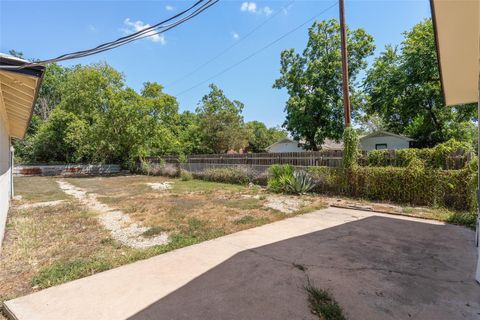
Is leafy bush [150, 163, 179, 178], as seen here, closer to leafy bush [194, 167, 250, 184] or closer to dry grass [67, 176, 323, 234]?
leafy bush [194, 167, 250, 184]

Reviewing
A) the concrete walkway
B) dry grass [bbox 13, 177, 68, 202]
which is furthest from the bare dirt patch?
the concrete walkway

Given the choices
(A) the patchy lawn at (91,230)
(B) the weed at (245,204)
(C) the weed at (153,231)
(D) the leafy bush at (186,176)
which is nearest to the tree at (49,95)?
(D) the leafy bush at (186,176)

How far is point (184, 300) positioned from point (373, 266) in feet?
7.78

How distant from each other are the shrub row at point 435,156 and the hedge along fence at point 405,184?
22 cm

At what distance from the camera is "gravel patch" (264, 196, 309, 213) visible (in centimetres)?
686

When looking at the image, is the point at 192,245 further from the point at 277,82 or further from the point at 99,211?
the point at 277,82

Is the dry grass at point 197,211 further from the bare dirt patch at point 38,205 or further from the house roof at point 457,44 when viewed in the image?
the house roof at point 457,44

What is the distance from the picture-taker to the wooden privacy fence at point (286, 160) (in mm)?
6633

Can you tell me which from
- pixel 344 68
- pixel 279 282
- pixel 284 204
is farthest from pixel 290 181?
pixel 279 282

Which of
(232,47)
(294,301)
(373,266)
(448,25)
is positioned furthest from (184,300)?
(232,47)

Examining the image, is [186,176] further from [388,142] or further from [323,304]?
[388,142]

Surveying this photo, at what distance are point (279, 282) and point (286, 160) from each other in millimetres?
8598

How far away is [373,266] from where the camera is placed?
3295 mm

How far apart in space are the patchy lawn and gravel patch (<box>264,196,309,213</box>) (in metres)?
0.15
